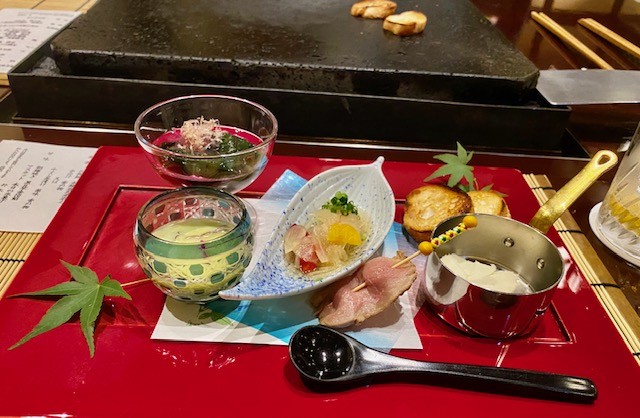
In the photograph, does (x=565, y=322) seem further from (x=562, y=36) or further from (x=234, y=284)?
(x=562, y=36)

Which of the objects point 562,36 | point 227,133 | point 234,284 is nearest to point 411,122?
point 227,133

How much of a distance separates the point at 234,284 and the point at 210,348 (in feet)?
0.50

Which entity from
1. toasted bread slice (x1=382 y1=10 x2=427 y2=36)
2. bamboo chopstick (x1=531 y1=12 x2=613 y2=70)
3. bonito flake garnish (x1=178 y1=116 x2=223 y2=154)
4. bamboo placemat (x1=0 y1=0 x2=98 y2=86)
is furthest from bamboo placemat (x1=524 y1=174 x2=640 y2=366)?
bamboo placemat (x1=0 y1=0 x2=98 y2=86)

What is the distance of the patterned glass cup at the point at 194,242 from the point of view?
107cm

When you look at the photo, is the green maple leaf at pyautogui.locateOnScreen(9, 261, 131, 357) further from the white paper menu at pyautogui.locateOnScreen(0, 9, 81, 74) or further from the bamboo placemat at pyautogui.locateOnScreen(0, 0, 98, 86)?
the bamboo placemat at pyautogui.locateOnScreen(0, 0, 98, 86)

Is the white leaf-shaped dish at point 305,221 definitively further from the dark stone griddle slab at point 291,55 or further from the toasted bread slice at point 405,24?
the toasted bread slice at point 405,24

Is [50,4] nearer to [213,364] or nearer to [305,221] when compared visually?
[305,221]

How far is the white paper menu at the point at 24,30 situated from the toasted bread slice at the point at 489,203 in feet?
6.62

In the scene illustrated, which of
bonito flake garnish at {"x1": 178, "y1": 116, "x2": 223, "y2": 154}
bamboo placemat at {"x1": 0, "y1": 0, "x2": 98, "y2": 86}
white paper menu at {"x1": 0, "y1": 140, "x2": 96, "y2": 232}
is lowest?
white paper menu at {"x1": 0, "y1": 140, "x2": 96, "y2": 232}

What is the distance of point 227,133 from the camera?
4.98 feet

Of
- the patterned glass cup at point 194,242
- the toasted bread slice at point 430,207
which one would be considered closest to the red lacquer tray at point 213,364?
the patterned glass cup at point 194,242

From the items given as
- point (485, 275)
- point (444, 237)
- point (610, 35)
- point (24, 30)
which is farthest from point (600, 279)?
point (24, 30)

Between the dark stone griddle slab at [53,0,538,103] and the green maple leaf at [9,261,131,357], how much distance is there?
3.42 feet

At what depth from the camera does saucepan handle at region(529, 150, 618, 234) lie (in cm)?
136
